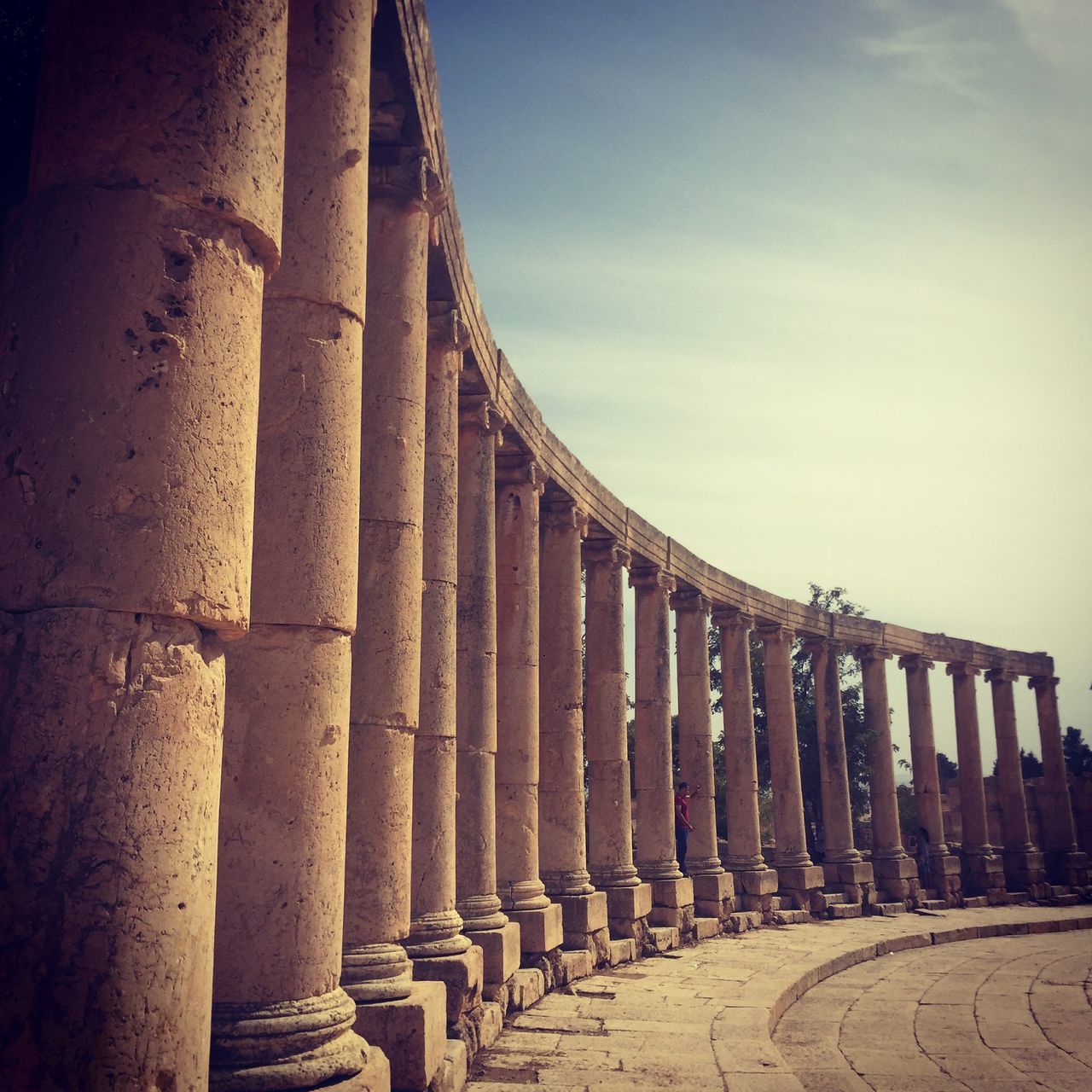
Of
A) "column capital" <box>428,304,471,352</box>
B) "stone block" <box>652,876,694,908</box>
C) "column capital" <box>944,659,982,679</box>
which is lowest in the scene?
"stone block" <box>652,876,694,908</box>

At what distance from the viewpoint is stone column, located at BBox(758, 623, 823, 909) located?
108 feet

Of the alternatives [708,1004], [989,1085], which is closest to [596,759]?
[708,1004]

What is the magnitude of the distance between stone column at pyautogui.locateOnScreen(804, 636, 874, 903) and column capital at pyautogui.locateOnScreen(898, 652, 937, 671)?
4804mm

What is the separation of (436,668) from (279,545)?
20.2 feet

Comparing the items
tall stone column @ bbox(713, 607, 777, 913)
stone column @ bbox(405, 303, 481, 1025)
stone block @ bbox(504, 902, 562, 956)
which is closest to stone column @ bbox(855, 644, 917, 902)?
tall stone column @ bbox(713, 607, 777, 913)

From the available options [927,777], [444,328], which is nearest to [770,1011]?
[444,328]

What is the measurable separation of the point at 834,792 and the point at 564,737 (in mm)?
18021

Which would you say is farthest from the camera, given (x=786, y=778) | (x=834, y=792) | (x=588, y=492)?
(x=834, y=792)

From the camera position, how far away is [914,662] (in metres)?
41.4

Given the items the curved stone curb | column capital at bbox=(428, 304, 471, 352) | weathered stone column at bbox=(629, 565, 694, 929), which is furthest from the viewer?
weathered stone column at bbox=(629, 565, 694, 929)

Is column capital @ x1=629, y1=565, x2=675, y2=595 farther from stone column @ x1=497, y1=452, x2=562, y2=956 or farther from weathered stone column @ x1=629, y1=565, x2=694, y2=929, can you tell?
stone column @ x1=497, y1=452, x2=562, y2=956

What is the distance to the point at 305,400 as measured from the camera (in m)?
7.67

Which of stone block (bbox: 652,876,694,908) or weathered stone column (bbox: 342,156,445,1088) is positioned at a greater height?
weathered stone column (bbox: 342,156,445,1088)

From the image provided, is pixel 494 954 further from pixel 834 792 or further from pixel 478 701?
pixel 834 792
